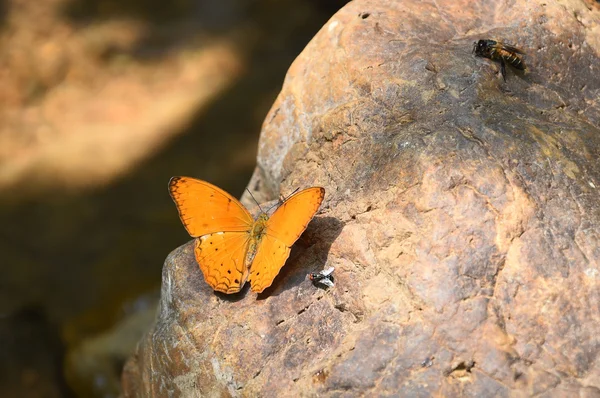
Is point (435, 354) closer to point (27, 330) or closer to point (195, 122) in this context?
point (27, 330)

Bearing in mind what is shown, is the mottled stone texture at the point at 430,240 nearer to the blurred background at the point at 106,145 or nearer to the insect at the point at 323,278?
the insect at the point at 323,278

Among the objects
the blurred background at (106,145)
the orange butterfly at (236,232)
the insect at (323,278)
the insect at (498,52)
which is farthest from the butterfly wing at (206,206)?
the blurred background at (106,145)

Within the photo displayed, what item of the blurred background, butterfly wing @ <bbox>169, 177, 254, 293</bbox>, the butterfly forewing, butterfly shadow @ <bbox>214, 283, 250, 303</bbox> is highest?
the butterfly forewing

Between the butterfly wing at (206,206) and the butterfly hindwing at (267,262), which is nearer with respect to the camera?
the butterfly hindwing at (267,262)

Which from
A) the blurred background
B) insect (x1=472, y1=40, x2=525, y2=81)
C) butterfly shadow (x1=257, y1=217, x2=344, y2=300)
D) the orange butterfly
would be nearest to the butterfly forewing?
the orange butterfly

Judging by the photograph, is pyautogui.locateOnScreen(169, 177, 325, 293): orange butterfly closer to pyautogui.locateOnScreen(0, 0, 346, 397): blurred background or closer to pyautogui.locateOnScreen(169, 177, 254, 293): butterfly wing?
pyautogui.locateOnScreen(169, 177, 254, 293): butterfly wing

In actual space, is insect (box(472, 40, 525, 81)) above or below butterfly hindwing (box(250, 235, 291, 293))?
above

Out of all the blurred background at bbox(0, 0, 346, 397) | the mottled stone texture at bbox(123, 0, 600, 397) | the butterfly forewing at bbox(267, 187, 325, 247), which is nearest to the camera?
the mottled stone texture at bbox(123, 0, 600, 397)
